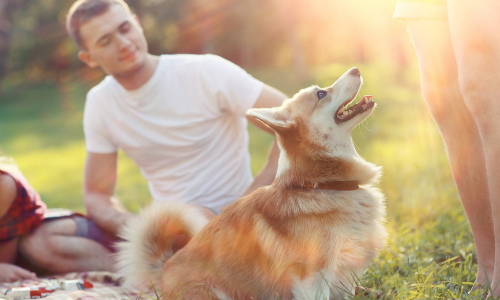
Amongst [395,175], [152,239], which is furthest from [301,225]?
[395,175]

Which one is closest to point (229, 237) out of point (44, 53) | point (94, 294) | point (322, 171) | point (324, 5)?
point (322, 171)

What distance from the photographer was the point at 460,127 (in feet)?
6.94

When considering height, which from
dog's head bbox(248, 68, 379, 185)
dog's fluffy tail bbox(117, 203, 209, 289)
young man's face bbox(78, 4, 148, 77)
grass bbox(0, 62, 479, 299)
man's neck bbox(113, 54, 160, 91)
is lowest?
grass bbox(0, 62, 479, 299)

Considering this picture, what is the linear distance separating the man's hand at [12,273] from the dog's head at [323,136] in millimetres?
1932

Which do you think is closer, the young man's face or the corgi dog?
the corgi dog

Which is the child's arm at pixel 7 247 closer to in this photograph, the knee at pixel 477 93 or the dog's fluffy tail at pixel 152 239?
the dog's fluffy tail at pixel 152 239

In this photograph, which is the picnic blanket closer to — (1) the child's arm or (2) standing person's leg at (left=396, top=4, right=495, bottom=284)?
(1) the child's arm

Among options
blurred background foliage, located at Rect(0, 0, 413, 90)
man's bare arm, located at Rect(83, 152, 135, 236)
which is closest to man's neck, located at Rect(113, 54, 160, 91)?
man's bare arm, located at Rect(83, 152, 135, 236)

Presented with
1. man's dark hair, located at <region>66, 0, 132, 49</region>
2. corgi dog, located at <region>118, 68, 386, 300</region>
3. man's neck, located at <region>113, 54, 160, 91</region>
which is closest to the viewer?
corgi dog, located at <region>118, 68, 386, 300</region>

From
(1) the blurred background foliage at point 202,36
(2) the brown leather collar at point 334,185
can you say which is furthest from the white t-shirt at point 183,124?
(1) the blurred background foliage at point 202,36

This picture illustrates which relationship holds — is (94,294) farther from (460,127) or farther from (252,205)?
(460,127)

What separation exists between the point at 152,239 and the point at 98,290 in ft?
1.66

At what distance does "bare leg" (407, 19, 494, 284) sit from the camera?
2.06 meters

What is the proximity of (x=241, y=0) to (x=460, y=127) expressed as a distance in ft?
58.4
